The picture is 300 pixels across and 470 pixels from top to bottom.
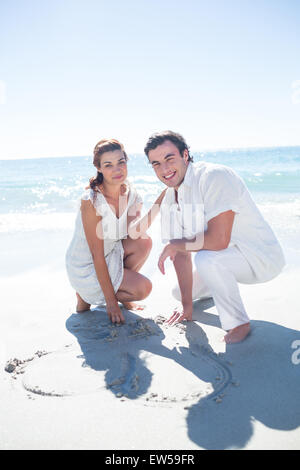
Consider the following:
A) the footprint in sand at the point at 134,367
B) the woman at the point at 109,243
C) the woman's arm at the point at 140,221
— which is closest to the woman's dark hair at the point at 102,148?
the woman at the point at 109,243

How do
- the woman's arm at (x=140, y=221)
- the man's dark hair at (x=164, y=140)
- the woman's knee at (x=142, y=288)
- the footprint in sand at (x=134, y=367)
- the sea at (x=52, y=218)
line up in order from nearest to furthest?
the footprint in sand at (x=134, y=367) → the man's dark hair at (x=164, y=140) → the woman's knee at (x=142, y=288) → the woman's arm at (x=140, y=221) → the sea at (x=52, y=218)

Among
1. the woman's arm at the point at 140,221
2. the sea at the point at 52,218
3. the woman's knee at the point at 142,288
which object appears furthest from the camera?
the sea at the point at 52,218

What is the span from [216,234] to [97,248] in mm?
1004

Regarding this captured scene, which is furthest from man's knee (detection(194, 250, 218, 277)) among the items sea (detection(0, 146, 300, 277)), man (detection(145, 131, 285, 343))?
sea (detection(0, 146, 300, 277))

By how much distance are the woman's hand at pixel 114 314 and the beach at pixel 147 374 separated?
65 mm

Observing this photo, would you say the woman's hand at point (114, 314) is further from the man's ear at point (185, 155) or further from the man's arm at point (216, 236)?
the man's ear at point (185, 155)

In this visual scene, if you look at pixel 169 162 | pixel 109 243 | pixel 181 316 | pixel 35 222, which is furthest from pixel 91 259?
pixel 35 222

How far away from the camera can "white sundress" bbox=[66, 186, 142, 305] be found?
3.39 meters

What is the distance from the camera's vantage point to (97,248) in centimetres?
324

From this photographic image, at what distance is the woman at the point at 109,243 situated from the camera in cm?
325

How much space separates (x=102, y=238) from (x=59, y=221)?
19.4ft

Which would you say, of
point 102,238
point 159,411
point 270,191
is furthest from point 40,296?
point 270,191

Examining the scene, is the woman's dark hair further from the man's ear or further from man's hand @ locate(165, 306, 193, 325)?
man's hand @ locate(165, 306, 193, 325)

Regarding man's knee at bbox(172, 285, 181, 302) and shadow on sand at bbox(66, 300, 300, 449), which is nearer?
shadow on sand at bbox(66, 300, 300, 449)
